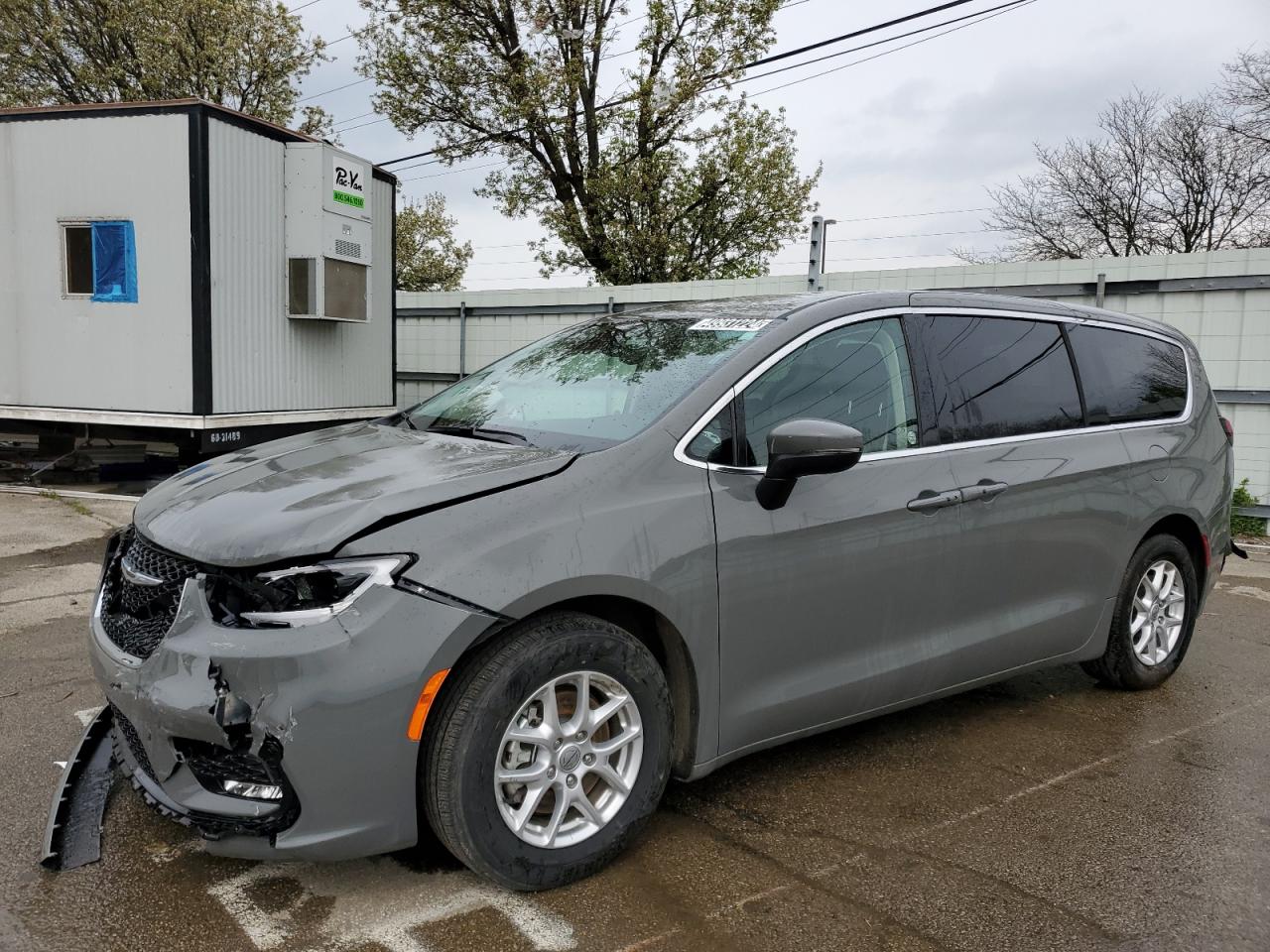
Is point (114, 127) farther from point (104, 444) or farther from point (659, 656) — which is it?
point (659, 656)

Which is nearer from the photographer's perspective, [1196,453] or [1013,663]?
[1013,663]

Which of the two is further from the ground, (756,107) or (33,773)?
(756,107)

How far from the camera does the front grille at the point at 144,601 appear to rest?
260cm

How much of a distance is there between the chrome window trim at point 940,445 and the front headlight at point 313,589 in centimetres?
95

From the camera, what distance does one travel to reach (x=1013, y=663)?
152 inches

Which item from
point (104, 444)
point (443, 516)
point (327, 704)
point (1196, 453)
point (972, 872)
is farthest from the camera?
point (104, 444)

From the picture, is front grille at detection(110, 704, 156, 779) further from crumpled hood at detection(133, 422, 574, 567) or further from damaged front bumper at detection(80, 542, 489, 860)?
crumpled hood at detection(133, 422, 574, 567)

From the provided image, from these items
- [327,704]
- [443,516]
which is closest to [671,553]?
[443,516]

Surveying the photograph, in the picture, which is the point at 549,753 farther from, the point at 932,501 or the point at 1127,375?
the point at 1127,375

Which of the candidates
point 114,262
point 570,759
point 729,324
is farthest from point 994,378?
point 114,262

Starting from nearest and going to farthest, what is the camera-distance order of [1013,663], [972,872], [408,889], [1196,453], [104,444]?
[408,889], [972,872], [1013,663], [1196,453], [104,444]

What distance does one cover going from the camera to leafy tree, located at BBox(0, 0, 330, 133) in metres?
22.5

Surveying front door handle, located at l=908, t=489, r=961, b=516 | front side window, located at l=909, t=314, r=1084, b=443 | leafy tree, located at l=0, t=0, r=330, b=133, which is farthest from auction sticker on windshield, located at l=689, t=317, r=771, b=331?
leafy tree, located at l=0, t=0, r=330, b=133

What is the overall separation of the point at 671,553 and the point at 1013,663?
179cm
